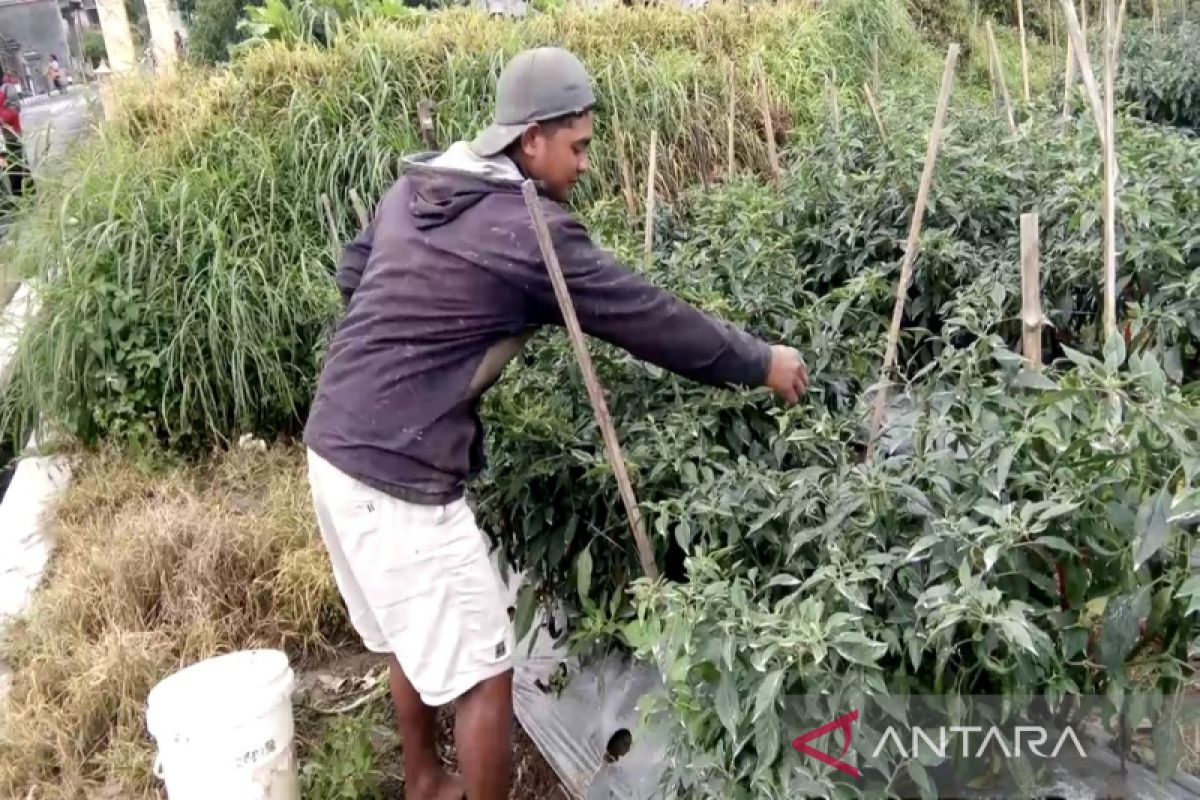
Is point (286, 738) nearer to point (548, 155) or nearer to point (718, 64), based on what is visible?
point (548, 155)

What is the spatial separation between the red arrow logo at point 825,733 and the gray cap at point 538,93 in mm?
1398

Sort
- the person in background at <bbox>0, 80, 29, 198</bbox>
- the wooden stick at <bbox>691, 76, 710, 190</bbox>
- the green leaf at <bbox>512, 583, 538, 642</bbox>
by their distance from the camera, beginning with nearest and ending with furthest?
the green leaf at <bbox>512, 583, 538, 642</bbox> < the wooden stick at <bbox>691, 76, 710, 190</bbox> < the person in background at <bbox>0, 80, 29, 198</bbox>

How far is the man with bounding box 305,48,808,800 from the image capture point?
228cm

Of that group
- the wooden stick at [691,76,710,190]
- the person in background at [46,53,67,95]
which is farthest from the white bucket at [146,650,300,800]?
the person in background at [46,53,67,95]

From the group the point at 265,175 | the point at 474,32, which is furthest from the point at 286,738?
the point at 474,32

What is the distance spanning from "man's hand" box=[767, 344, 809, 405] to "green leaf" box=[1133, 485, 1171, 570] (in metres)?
0.82

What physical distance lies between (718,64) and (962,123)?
2663 mm

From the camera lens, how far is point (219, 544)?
12.5 ft

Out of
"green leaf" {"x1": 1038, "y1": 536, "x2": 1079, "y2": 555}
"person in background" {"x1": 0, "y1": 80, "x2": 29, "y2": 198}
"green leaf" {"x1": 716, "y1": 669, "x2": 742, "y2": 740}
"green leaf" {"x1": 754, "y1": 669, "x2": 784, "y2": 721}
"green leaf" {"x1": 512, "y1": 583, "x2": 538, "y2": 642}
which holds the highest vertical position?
"green leaf" {"x1": 1038, "y1": 536, "x2": 1079, "y2": 555}

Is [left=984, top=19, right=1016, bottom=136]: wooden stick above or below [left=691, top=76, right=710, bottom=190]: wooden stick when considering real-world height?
above

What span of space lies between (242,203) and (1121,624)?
462 centimetres

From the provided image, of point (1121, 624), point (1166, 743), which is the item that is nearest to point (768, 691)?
point (1121, 624)

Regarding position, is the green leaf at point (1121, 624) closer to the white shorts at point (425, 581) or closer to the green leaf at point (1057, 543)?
the green leaf at point (1057, 543)

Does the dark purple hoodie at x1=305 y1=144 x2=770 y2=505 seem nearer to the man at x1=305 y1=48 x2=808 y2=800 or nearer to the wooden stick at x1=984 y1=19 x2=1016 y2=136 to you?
the man at x1=305 y1=48 x2=808 y2=800
